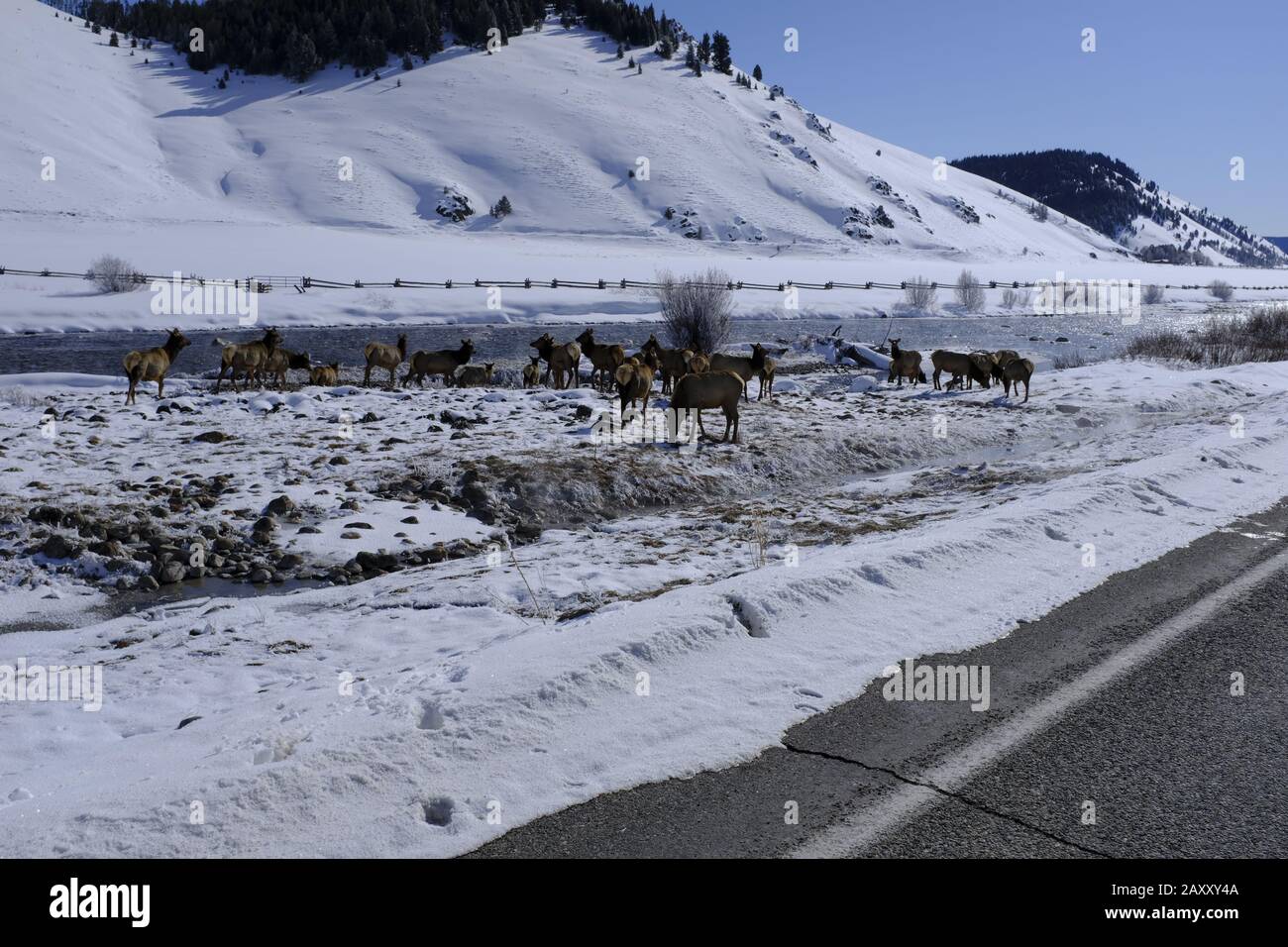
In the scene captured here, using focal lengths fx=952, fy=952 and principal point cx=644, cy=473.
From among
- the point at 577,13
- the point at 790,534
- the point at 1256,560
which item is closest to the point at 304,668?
the point at 790,534

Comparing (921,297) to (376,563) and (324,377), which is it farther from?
(376,563)

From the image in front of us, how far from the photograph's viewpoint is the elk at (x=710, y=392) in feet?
54.4

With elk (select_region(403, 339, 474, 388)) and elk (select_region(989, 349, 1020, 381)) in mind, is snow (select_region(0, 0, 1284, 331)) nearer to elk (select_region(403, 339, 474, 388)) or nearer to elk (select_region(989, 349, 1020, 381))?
elk (select_region(403, 339, 474, 388))

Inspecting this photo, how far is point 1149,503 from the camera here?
34.6 ft

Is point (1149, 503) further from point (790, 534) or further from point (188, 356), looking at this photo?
point (188, 356)

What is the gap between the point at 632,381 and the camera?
1758cm

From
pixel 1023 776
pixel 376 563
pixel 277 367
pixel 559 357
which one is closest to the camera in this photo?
pixel 1023 776

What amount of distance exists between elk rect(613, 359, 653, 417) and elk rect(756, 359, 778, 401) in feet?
9.32

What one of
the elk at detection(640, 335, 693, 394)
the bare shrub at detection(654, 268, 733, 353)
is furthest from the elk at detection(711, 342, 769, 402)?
the bare shrub at detection(654, 268, 733, 353)

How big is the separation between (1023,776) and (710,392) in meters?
12.4

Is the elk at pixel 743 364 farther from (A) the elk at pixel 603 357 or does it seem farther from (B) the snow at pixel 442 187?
(B) the snow at pixel 442 187

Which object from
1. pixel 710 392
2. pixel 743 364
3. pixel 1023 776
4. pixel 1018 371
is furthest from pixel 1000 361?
pixel 1023 776

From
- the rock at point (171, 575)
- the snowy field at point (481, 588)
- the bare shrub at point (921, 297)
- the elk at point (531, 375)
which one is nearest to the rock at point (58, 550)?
the snowy field at point (481, 588)
